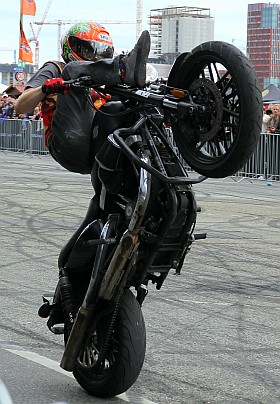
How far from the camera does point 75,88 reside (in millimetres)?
4387

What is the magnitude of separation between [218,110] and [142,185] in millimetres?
483

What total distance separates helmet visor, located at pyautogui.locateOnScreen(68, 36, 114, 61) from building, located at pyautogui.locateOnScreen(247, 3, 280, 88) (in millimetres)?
106408

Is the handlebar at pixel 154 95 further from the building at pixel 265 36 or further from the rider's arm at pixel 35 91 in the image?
the building at pixel 265 36

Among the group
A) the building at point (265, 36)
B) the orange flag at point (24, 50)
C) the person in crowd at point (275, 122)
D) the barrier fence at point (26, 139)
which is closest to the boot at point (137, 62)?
the barrier fence at point (26, 139)

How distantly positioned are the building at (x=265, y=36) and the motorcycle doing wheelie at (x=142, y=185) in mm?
106817

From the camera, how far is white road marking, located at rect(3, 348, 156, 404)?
4445mm

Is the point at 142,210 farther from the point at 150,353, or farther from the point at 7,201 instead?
the point at 7,201

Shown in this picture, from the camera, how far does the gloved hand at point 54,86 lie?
4320mm

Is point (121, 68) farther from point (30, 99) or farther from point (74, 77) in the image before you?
point (30, 99)

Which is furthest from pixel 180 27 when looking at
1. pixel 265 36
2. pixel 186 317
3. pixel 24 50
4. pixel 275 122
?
pixel 186 317

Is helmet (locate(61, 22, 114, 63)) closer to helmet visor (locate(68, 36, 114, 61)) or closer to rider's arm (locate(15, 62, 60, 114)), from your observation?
helmet visor (locate(68, 36, 114, 61))

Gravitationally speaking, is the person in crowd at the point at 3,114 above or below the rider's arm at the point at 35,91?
above

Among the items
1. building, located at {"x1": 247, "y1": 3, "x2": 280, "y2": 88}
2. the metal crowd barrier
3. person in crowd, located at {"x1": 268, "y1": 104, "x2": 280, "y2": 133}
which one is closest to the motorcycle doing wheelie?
person in crowd, located at {"x1": 268, "y1": 104, "x2": 280, "y2": 133}

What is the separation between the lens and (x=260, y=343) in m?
5.68
